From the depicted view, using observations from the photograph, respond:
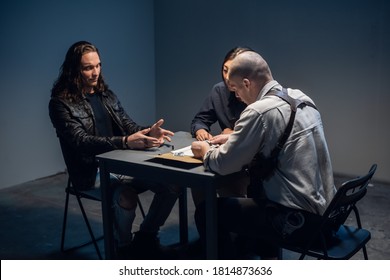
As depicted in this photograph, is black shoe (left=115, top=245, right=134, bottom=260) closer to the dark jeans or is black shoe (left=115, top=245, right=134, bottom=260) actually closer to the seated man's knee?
the seated man's knee

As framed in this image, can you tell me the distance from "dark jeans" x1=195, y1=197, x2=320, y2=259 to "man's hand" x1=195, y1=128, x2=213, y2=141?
648 mm

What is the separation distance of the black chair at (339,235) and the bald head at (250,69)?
2.06ft

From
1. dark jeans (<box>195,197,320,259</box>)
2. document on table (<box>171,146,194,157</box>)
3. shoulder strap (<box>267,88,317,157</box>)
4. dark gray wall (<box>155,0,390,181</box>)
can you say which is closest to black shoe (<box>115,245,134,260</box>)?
dark jeans (<box>195,197,320,259</box>)

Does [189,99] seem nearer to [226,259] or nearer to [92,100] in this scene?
[92,100]

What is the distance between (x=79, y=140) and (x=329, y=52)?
278 centimetres

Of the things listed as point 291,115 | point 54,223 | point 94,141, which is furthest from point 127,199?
point 54,223

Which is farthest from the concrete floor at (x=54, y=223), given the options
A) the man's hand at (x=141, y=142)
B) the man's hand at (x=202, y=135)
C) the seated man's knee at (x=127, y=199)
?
Answer: the man's hand at (x=141, y=142)

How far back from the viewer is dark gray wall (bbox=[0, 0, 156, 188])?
437 cm

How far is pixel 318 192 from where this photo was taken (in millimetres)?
2141

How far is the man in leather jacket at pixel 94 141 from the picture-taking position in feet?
8.99

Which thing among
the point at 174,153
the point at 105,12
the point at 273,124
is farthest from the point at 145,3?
the point at 273,124

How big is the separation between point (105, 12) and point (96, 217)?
2.40m

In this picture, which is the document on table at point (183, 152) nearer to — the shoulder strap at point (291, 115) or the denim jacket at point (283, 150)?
the denim jacket at point (283, 150)

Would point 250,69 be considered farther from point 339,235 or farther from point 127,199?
point 127,199
